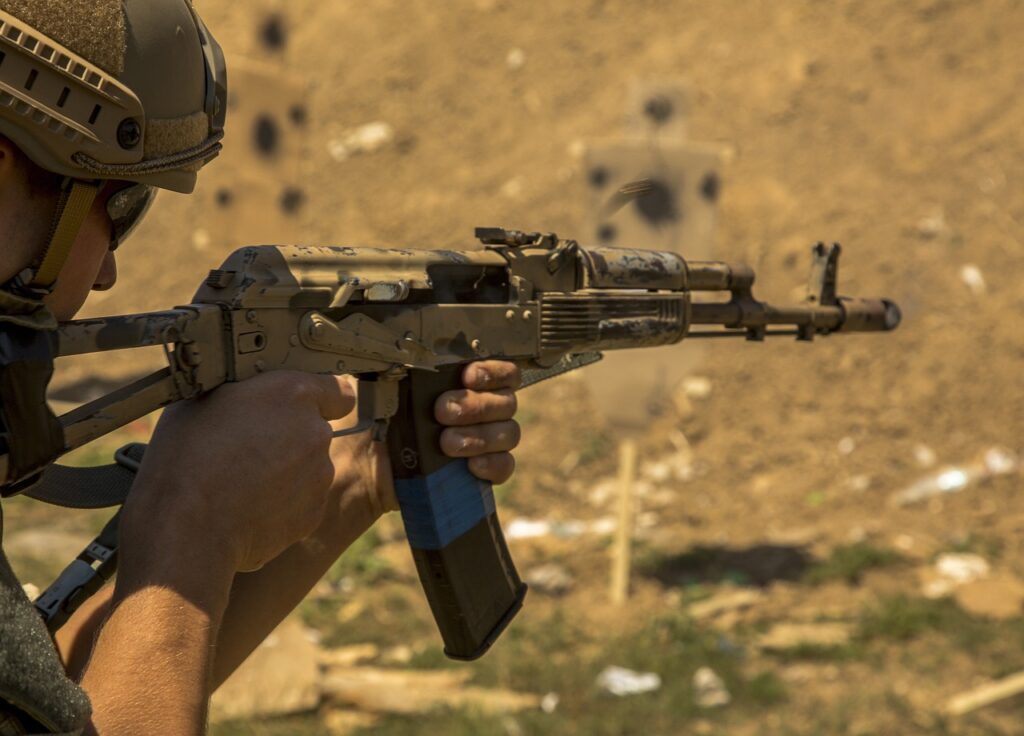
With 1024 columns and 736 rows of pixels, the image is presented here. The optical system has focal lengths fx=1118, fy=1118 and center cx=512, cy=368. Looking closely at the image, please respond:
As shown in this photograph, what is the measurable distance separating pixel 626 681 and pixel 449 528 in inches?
139

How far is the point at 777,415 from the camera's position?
927 cm

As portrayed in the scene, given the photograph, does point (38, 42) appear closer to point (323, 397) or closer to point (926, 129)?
point (323, 397)

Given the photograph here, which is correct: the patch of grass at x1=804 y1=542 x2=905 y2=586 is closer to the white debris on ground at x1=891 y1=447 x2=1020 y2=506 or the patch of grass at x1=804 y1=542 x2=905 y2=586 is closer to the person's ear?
the white debris on ground at x1=891 y1=447 x2=1020 y2=506

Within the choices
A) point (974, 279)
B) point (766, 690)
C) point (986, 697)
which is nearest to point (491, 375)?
point (766, 690)

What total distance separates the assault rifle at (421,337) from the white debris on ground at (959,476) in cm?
526

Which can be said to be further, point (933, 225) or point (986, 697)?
point (933, 225)

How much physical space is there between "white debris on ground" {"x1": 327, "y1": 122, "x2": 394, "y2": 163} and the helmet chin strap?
41.3 ft

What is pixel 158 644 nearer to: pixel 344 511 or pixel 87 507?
pixel 87 507

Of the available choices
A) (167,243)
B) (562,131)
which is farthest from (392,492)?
(167,243)

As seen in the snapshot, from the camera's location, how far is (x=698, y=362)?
9.03 m

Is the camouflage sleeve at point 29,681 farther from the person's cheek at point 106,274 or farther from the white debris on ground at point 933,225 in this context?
the white debris on ground at point 933,225

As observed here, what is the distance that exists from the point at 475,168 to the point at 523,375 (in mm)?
10413

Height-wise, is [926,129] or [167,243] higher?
[926,129]

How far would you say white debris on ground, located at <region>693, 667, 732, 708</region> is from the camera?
564 centimetres
